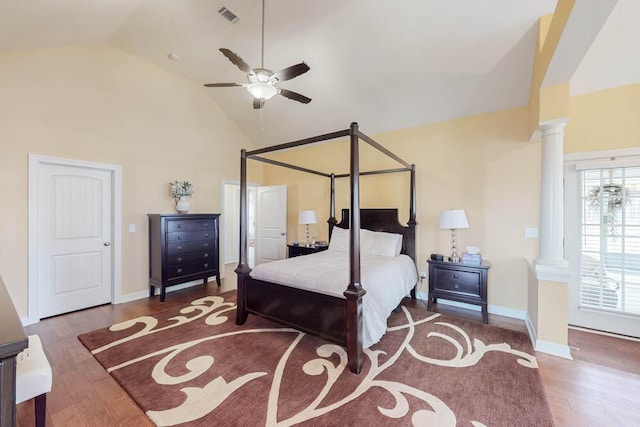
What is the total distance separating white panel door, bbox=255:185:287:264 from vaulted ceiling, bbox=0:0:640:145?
2.34 m

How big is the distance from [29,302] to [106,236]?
1122mm

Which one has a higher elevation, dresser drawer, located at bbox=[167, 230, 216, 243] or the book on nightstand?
dresser drawer, located at bbox=[167, 230, 216, 243]

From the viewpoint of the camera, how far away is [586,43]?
2.00 metres

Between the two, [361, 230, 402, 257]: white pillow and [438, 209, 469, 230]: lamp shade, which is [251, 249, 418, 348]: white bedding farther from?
[438, 209, 469, 230]: lamp shade

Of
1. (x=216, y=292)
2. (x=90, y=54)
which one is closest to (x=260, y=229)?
(x=216, y=292)

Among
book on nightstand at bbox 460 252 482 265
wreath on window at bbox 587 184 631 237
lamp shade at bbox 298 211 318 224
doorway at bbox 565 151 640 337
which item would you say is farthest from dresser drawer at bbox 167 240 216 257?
wreath on window at bbox 587 184 631 237

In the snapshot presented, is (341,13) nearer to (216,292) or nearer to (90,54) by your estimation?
(90,54)

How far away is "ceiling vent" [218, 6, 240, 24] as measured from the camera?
10.2ft

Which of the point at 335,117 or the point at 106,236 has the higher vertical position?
the point at 335,117

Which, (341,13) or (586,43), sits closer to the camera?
(586,43)

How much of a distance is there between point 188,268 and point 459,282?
423 cm

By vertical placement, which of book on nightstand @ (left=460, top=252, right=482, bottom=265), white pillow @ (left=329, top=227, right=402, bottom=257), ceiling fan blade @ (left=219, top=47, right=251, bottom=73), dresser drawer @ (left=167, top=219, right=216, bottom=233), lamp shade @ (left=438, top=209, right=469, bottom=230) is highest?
ceiling fan blade @ (left=219, top=47, right=251, bottom=73)

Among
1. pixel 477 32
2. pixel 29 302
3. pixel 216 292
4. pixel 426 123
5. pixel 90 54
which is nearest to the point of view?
pixel 477 32

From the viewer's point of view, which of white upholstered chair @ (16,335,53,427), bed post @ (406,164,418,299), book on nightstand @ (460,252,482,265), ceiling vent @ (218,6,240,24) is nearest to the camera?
white upholstered chair @ (16,335,53,427)
